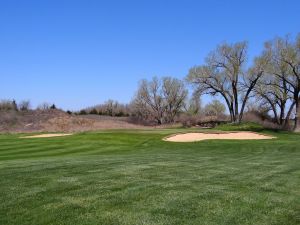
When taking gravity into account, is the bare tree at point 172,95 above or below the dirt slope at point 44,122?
above

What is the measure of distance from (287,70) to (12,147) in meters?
31.7

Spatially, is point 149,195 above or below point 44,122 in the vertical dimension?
below

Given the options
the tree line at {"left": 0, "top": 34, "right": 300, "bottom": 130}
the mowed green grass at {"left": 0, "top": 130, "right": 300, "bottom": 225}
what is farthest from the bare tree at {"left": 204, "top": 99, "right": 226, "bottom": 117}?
the mowed green grass at {"left": 0, "top": 130, "right": 300, "bottom": 225}

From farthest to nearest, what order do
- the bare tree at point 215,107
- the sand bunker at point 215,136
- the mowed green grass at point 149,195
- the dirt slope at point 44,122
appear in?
the bare tree at point 215,107
the dirt slope at point 44,122
the sand bunker at point 215,136
the mowed green grass at point 149,195

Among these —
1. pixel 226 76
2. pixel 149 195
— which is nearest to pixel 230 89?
pixel 226 76

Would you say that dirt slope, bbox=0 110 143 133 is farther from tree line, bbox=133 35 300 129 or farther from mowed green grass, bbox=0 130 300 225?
mowed green grass, bbox=0 130 300 225

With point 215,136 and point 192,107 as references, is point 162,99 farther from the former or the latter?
point 215,136

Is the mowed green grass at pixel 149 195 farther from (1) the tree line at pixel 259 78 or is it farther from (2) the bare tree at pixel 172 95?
(2) the bare tree at pixel 172 95

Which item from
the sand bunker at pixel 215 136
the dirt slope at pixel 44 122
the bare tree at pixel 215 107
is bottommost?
the sand bunker at pixel 215 136

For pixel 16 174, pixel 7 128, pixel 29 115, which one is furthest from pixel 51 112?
pixel 16 174

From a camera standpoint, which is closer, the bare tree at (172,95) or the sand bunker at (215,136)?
the sand bunker at (215,136)

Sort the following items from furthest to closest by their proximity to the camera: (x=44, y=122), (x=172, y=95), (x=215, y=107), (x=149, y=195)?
1. (x=215, y=107)
2. (x=172, y=95)
3. (x=44, y=122)
4. (x=149, y=195)

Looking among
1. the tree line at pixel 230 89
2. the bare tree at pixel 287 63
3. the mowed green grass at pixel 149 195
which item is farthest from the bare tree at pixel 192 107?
the mowed green grass at pixel 149 195

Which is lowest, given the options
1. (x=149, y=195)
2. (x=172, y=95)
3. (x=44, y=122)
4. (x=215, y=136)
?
(x=149, y=195)
